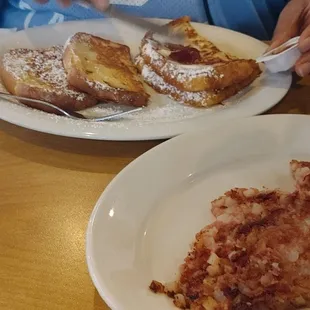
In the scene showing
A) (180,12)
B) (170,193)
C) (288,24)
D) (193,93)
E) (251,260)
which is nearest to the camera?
(251,260)

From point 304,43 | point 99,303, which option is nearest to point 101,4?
point 304,43

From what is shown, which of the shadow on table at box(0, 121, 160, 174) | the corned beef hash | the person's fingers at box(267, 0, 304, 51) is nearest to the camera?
the corned beef hash

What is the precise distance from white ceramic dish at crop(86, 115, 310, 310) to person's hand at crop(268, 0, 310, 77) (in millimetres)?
201

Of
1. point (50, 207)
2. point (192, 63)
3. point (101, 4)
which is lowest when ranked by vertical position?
point (50, 207)

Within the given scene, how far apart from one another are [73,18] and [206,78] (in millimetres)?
671

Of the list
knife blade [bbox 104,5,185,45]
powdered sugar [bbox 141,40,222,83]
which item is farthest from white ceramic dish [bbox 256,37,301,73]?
knife blade [bbox 104,5,185,45]

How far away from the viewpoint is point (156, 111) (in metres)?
1.34

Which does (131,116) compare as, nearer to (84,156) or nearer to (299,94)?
(84,156)

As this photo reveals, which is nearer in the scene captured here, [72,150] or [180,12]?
[72,150]

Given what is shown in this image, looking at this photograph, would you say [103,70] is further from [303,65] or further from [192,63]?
[303,65]

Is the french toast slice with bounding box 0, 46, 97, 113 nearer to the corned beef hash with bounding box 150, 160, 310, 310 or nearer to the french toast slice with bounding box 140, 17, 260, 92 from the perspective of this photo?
the french toast slice with bounding box 140, 17, 260, 92

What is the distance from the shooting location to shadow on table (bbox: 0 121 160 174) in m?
1.20

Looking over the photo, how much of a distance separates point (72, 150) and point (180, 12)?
70 centimetres

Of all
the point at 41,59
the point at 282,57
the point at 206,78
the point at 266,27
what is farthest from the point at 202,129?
the point at 266,27
